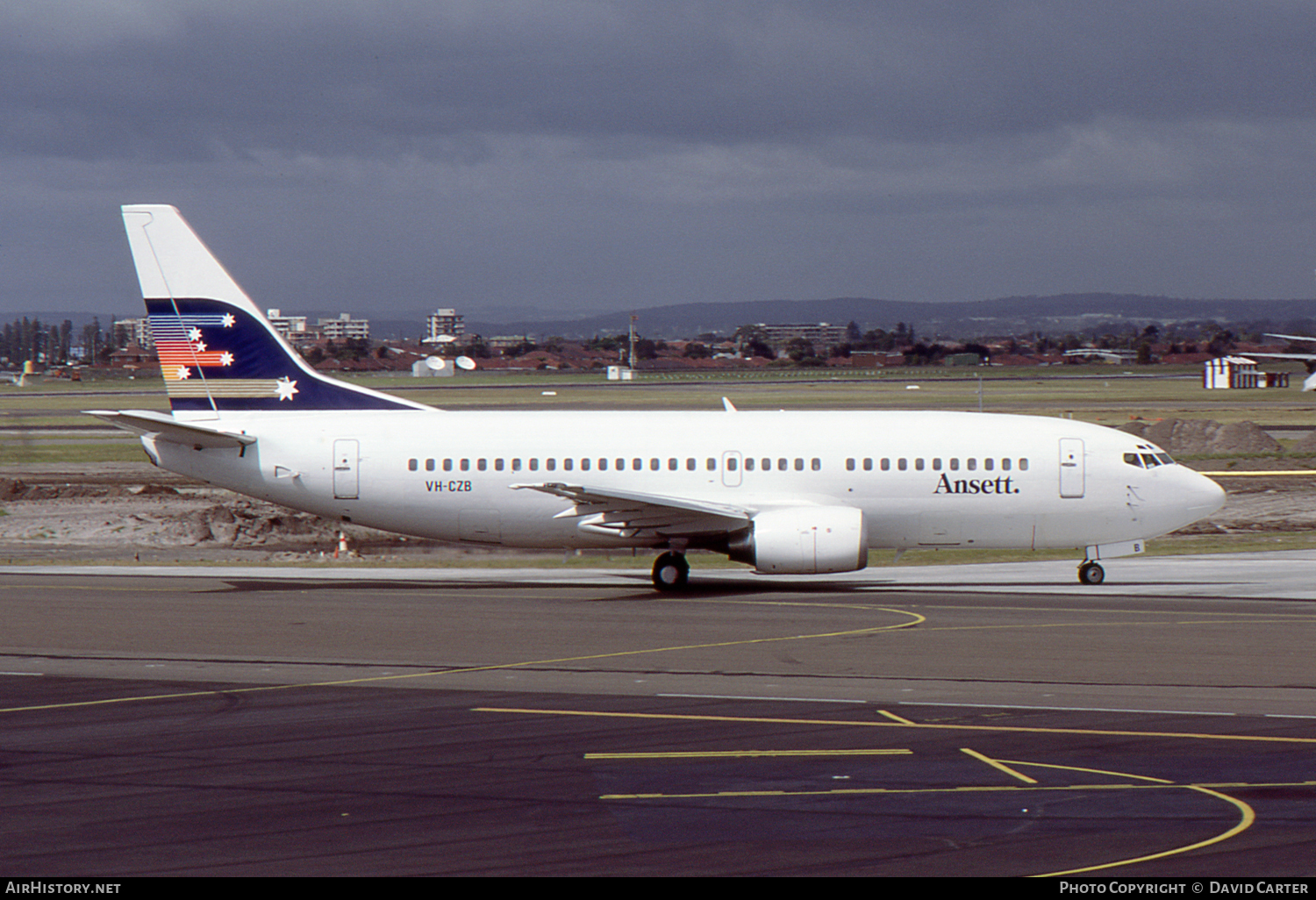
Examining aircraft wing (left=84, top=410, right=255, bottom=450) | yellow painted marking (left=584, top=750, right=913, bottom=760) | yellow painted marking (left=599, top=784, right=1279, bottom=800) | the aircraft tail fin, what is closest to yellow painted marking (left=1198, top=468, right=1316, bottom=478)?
the aircraft tail fin

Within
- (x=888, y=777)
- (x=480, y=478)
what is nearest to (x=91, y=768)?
(x=888, y=777)

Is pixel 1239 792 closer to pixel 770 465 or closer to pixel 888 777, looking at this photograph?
pixel 888 777

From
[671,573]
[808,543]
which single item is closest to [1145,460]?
[808,543]

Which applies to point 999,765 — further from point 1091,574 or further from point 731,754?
point 1091,574

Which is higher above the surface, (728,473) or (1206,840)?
(728,473)

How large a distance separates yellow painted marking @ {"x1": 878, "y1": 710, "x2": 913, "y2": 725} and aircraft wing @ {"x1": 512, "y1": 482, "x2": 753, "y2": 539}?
12.2 meters

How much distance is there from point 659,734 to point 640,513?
46.3 feet

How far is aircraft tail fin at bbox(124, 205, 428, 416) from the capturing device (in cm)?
3325

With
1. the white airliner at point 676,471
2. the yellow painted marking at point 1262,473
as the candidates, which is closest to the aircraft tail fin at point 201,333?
the white airliner at point 676,471

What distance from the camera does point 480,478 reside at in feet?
105

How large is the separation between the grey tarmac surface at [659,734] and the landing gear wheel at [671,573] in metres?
1.81

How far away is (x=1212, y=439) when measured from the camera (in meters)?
64.7

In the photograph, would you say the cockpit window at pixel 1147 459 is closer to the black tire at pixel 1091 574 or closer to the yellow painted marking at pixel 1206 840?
the black tire at pixel 1091 574

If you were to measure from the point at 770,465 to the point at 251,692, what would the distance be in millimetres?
15192
